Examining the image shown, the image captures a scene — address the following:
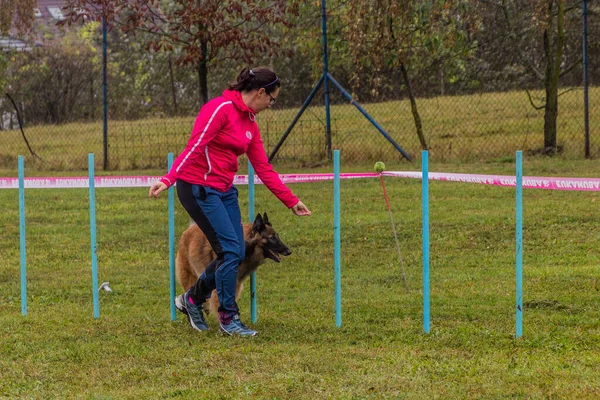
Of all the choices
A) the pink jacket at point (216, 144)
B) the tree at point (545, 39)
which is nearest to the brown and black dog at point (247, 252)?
the pink jacket at point (216, 144)

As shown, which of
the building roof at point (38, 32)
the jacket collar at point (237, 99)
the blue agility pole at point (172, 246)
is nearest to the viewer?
the jacket collar at point (237, 99)

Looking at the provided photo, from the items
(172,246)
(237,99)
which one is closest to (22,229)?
(172,246)

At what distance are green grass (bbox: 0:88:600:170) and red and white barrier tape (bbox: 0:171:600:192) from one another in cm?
739

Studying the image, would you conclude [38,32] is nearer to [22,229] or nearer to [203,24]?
[203,24]

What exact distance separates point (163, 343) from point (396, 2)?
9.43m

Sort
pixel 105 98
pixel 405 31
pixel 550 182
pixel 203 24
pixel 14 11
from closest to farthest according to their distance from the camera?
pixel 550 182, pixel 203 24, pixel 405 31, pixel 105 98, pixel 14 11

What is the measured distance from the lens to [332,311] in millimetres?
7047

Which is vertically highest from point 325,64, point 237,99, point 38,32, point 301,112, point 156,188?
point 38,32

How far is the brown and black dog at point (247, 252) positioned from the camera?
6.51m

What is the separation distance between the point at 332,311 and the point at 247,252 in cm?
101

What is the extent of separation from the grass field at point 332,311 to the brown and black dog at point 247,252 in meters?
0.36

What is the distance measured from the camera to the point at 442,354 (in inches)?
219

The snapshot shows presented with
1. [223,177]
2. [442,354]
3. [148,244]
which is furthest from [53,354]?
[148,244]

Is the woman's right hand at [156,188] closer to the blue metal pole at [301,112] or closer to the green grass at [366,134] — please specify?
the blue metal pole at [301,112]
